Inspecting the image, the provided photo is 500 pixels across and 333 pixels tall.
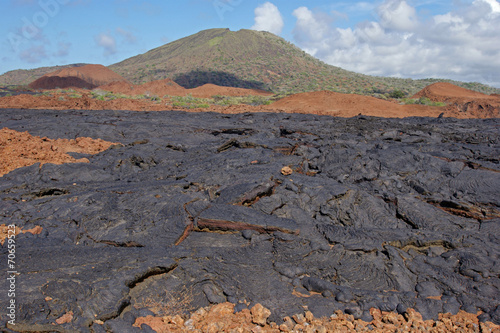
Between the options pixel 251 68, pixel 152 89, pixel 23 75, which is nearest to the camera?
pixel 152 89

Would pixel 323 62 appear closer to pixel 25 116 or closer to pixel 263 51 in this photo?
pixel 263 51

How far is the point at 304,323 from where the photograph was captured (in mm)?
3018

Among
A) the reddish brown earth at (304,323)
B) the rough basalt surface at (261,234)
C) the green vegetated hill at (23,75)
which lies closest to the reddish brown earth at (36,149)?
the rough basalt surface at (261,234)

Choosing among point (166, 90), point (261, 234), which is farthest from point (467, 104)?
point (166, 90)

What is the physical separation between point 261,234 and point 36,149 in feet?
21.1

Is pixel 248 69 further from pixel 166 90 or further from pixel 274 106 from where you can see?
pixel 274 106

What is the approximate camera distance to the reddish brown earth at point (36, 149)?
6.94 m

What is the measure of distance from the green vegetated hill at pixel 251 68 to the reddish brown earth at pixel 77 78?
4.89 m

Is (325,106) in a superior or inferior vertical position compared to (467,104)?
inferior

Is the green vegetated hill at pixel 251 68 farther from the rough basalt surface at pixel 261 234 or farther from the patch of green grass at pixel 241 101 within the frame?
the rough basalt surface at pixel 261 234

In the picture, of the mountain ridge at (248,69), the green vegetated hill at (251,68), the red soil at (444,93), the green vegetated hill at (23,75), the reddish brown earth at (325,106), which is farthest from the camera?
the green vegetated hill at (23,75)

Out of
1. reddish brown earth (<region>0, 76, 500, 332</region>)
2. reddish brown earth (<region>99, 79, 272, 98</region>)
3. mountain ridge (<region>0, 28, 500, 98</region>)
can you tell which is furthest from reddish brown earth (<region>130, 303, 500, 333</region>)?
mountain ridge (<region>0, 28, 500, 98</region>)

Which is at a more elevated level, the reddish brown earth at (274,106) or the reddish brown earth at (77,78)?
the reddish brown earth at (77,78)

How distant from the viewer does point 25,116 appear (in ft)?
41.6
